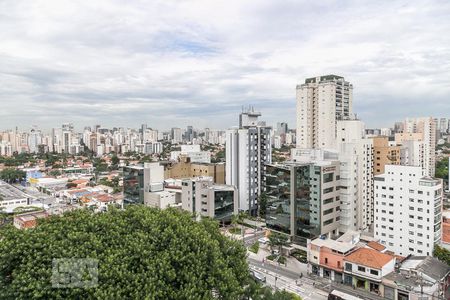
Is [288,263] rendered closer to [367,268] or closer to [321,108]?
[367,268]

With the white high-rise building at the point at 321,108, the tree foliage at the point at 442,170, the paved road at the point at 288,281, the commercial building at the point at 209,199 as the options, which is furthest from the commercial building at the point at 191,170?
the tree foliage at the point at 442,170

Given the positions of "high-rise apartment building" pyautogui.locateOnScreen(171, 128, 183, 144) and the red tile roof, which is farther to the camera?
"high-rise apartment building" pyautogui.locateOnScreen(171, 128, 183, 144)

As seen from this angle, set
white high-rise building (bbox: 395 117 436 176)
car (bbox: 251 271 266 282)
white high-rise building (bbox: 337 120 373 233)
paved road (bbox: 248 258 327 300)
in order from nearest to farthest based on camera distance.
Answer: paved road (bbox: 248 258 327 300), car (bbox: 251 271 266 282), white high-rise building (bbox: 337 120 373 233), white high-rise building (bbox: 395 117 436 176)

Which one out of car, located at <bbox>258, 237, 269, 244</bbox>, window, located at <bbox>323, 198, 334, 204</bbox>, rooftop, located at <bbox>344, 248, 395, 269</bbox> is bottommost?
car, located at <bbox>258, 237, 269, 244</bbox>

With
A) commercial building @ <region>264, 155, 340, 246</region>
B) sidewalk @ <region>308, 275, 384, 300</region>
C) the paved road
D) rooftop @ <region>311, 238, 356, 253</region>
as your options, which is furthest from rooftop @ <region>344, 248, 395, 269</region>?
commercial building @ <region>264, 155, 340, 246</region>

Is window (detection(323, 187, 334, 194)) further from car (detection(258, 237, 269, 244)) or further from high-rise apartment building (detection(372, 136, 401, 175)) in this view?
high-rise apartment building (detection(372, 136, 401, 175))

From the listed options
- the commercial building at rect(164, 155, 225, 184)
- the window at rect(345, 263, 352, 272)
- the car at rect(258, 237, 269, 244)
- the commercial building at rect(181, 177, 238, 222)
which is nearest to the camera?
the window at rect(345, 263, 352, 272)

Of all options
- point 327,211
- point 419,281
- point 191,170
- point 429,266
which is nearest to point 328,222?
point 327,211
